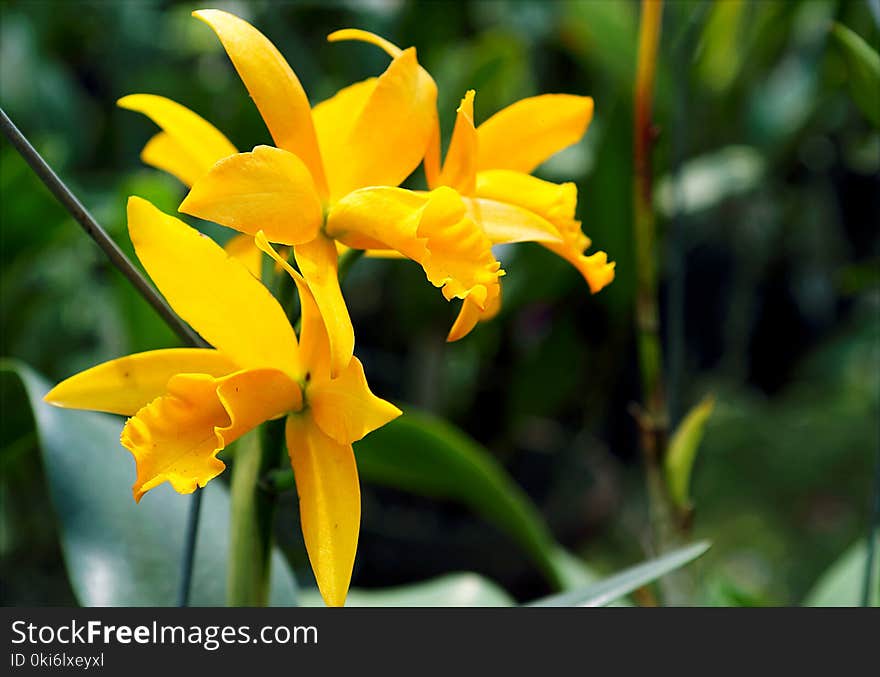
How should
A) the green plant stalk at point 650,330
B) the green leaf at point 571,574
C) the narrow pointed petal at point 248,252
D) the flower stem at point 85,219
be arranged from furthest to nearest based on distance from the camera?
the green leaf at point 571,574
the green plant stalk at point 650,330
the narrow pointed petal at point 248,252
the flower stem at point 85,219

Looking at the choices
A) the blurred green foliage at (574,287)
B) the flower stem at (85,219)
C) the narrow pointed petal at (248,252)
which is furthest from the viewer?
the blurred green foliage at (574,287)

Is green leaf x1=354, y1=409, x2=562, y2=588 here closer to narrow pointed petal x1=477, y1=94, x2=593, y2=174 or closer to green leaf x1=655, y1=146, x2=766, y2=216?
narrow pointed petal x1=477, y1=94, x2=593, y2=174

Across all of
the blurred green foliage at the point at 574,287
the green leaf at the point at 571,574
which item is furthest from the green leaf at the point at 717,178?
the green leaf at the point at 571,574

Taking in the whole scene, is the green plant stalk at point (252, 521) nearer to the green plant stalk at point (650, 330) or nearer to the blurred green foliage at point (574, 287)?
the green plant stalk at point (650, 330)

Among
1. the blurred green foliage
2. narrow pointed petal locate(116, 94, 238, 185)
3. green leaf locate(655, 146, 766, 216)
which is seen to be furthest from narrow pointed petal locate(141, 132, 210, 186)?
green leaf locate(655, 146, 766, 216)

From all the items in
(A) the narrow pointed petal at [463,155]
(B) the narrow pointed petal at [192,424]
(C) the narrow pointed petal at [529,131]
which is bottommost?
(B) the narrow pointed petal at [192,424]

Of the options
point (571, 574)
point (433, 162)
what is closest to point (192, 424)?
point (433, 162)

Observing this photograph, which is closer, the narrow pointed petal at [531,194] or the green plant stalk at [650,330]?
the narrow pointed petal at [531,194]
